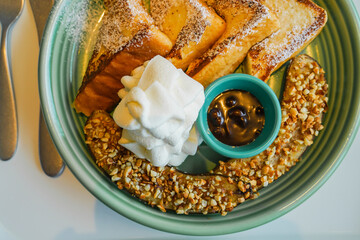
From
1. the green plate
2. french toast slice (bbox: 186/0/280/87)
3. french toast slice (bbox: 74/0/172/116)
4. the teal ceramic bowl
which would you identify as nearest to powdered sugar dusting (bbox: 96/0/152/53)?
french toast slice (bbox: 74/0/172/116)

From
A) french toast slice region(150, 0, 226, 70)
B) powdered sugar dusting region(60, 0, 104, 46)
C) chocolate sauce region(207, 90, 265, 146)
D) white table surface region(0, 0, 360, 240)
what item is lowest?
white table surface region(0, 0, 360, 240)

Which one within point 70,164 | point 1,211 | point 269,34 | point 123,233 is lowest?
point 1,211

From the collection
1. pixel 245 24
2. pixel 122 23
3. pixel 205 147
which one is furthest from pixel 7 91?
pixel 245 24

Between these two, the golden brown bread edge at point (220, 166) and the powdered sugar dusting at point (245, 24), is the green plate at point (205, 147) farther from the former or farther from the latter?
the powdered sugar dusting at point (245, 24)

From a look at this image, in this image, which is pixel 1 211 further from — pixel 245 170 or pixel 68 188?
pixel 245 170

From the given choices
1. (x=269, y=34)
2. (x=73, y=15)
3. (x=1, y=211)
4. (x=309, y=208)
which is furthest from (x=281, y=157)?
(x=1, y=211)

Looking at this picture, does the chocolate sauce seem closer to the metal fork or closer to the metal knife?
the metal knife

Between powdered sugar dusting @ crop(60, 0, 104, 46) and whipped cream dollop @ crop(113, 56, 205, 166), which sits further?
powdered sugar dusting @ crop(60, 0, 104, 46)
